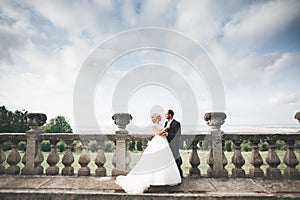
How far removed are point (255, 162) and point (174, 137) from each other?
7.31ft

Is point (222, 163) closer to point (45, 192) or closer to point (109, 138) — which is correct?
point (109, 138)

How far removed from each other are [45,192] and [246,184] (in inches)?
177

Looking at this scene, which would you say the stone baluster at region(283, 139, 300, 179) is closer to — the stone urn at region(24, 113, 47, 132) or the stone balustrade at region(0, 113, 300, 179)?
the stone balustrade at region(0, 113, 300, 179)

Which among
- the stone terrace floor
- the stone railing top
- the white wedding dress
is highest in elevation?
the stone railing top

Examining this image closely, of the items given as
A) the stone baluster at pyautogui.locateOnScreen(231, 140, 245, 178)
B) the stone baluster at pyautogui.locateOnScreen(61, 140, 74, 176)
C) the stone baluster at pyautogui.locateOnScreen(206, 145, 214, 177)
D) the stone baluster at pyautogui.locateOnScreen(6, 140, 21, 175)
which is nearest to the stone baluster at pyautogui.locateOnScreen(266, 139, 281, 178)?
the stone baluster at pyautogui.locateOnScreen(231, 140, 245, 178)

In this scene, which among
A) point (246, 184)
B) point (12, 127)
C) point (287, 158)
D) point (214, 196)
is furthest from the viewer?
point (12, 127)

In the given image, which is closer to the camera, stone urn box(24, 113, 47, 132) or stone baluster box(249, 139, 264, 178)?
stone baluster box(249, 139, 264, 178)

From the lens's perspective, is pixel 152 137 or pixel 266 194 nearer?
Answer: pixel 266 194

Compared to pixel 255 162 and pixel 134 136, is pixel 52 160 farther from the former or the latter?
pixel 255 162

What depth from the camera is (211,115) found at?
5.68 meters

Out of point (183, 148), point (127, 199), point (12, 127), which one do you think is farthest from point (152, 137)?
point (12, 127)

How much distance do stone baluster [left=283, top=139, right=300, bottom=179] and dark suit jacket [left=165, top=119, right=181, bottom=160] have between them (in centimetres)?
278

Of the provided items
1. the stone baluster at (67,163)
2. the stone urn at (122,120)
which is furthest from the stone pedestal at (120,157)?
the stone baluster at (67,163)

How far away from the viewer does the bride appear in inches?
184
